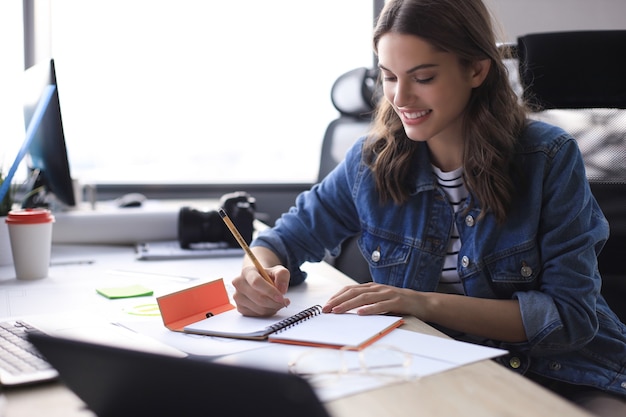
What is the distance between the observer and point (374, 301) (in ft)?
3.41

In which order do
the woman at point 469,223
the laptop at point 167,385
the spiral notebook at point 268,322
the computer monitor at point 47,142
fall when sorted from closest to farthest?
the laptop at point 167,385 → the spiral notebook at point 268,322 → the woman at point 469,223 → the computer monitor at point 47,142

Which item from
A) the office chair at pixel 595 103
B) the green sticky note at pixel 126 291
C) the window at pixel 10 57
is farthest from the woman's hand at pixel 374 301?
the window at pixel 10 57

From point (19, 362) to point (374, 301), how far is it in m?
0.51

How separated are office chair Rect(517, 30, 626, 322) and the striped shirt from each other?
12.2 inches

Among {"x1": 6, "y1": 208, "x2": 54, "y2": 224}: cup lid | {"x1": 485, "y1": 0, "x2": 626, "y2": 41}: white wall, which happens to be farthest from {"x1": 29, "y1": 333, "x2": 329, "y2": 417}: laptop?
{"x1": 485, "y1": 0, "x2": 626, "y2": 41}: white wall

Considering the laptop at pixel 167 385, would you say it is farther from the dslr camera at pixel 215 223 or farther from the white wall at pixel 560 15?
the white wall at pixel 560 15

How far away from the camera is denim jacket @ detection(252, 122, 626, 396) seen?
1.13m

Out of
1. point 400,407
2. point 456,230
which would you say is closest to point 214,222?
point 456,230

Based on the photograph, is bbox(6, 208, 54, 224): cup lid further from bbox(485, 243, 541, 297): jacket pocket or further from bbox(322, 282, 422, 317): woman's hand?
bbox(485, 243, 541, 297): jacket pocket

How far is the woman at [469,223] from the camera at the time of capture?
1117 millimetres

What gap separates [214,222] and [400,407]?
113 centimetres

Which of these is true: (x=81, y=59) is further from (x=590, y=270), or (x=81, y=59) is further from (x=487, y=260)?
(x=590, y=270)

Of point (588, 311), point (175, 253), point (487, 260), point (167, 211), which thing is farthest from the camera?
point (167, 211)

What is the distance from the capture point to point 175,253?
1645 mm
